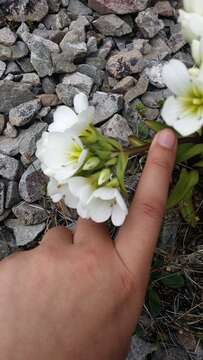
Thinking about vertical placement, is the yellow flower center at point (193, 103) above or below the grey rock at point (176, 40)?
above

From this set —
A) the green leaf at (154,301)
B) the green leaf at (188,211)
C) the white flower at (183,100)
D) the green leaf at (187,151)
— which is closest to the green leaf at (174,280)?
the green leaf at (154,301)

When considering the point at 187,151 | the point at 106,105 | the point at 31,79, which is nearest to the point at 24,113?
the point at 31,79

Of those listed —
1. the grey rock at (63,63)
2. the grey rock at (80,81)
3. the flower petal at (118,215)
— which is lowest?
the grey rock at (80,81)

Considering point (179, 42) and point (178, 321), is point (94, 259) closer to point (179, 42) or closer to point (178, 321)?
point (178, 321)

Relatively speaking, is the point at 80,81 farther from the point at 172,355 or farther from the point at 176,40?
the point at 172,355

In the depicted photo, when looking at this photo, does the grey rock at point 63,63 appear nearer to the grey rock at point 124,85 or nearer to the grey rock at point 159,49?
the grey rock at point 124,85

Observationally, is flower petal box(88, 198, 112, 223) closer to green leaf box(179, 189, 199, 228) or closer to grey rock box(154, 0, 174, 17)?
green leaf box(179, 189, 199, 228)

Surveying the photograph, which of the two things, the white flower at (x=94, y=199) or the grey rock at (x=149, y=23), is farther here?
the grey rock at (x=149, y=23)
